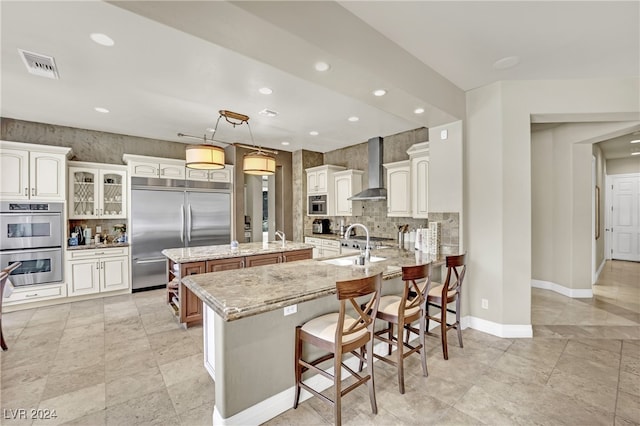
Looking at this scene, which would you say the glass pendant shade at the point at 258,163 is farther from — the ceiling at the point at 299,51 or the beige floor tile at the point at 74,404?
the beige floor tile at the point at 74,404

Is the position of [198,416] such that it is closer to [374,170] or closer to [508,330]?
[508,330]

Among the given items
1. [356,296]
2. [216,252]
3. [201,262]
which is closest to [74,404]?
[201,262]

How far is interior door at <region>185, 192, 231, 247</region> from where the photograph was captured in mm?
5562

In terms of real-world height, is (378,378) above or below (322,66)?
below

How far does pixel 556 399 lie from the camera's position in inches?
86.5

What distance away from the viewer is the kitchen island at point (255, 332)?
1833 mm

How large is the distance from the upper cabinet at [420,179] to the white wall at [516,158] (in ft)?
3.60

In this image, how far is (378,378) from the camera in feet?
8.16

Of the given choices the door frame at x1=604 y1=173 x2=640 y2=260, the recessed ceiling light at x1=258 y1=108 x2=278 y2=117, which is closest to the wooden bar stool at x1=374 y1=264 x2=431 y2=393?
the recessed ceiling light at x1=258 y1=108 x2=278 y2=117

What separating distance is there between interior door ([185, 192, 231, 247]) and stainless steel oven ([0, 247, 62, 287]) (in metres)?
1.87

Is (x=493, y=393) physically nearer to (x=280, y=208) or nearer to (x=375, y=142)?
(x=375, y=142)

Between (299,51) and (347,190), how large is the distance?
4276 millimetres

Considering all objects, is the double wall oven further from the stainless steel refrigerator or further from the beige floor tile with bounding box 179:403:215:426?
the beige floor tile with bounding box 179:403:215:426

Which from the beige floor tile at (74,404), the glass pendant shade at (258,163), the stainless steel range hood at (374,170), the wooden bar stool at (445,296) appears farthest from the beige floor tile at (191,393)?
the stainless steel range hood at (374,170)
